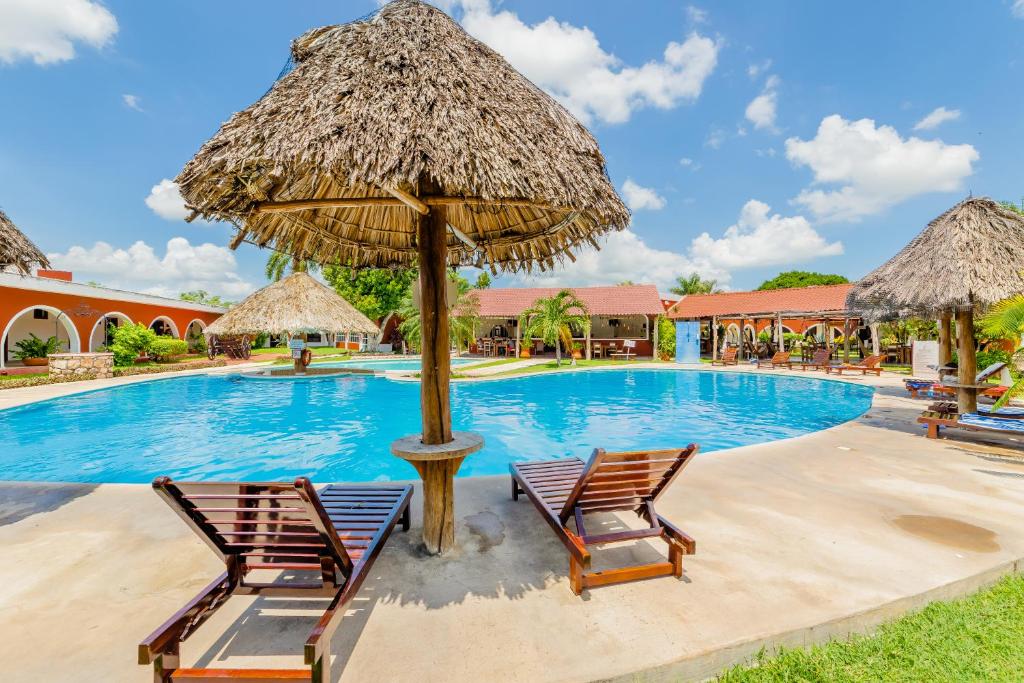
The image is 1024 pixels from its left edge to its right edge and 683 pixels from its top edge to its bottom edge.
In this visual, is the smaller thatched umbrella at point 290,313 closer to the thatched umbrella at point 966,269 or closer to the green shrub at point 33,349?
the green shrub at point 33,349

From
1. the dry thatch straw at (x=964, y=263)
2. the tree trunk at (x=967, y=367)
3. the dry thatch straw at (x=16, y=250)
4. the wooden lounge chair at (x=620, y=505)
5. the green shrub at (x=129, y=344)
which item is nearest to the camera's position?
the wooden lounge chair at (x=620, y=505)

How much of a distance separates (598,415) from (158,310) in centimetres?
2676

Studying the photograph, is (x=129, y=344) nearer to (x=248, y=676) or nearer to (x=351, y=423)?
(x=351, y=423)

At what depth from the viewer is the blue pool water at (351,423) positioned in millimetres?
7660

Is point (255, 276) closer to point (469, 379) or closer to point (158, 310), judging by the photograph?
point (158, 310)

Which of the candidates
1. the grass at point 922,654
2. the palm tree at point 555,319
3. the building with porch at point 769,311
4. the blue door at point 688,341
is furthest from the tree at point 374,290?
the grass at point 922,654

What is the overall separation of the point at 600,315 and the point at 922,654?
24599 mm

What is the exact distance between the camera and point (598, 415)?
1138 centimetres

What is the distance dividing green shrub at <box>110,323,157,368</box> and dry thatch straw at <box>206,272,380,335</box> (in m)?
2.49

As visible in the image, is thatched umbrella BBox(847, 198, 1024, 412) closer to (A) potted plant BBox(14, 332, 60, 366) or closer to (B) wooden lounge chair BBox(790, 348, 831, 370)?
(B) wooden lounge chair BBox(790, 348, 831, 370)

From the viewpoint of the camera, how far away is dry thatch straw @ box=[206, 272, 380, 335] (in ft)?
63.5

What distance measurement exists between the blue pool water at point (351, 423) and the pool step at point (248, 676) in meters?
5.25

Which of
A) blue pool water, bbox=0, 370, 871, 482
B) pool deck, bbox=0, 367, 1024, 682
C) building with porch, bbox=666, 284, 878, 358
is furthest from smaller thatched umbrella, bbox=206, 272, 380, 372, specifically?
building with porch, bbox=666, 284, 878, 358

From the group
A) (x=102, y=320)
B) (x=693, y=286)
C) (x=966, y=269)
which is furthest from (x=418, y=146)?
(x=693, y=286)
